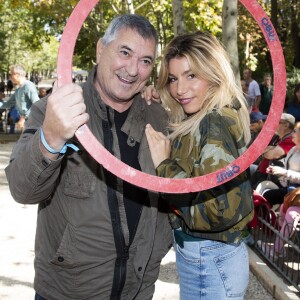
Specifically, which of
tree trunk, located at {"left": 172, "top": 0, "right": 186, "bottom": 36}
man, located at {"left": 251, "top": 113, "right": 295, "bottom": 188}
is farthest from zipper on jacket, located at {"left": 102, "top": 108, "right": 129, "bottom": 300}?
tree trunk, located at {"left": 172, "top": 0, "right": 186, "bottom": 36}

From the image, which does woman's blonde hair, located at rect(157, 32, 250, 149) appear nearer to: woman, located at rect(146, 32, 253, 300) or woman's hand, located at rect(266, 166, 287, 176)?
woman, located at rect(146, 32, 253, 300)

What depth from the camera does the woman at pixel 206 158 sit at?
7.64ft

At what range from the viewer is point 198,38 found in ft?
8.14

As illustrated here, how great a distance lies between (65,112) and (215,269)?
1118 mm

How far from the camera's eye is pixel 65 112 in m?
1.84

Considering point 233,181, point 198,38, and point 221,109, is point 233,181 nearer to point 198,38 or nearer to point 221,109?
point 221,109

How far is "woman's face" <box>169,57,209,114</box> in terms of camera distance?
2.47 m

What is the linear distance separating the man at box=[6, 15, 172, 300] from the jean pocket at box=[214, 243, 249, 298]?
1.03ft

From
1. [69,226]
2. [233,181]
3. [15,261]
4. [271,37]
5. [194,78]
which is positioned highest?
[271,37]

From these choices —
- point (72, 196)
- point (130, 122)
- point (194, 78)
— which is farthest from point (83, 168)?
point (194, 78)

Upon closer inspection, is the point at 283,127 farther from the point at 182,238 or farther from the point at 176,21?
the point at 182,238

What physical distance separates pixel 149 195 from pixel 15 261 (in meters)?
3.77

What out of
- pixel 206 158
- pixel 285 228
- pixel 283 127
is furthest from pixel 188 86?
pixel 283 127

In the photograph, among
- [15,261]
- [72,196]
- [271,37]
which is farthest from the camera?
[15,261]
